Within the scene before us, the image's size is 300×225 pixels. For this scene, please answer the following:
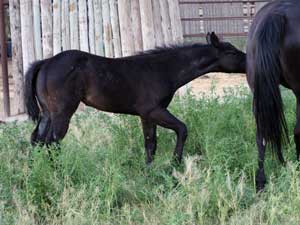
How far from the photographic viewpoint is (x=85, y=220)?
3771mm

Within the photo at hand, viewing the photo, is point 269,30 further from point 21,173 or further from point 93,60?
point 21,173

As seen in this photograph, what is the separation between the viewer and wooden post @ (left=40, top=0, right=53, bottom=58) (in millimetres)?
8625

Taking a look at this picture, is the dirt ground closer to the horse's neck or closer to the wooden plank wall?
the wooden plank wall

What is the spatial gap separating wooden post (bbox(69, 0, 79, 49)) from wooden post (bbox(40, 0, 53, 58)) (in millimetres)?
317

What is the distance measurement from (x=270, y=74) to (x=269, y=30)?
35 centimetres

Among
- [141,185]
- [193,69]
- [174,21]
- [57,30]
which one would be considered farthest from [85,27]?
[141,185]

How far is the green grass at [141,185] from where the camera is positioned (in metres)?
3.89

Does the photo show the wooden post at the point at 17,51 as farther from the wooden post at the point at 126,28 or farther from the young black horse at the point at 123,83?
the young black horse at the point at 123,83

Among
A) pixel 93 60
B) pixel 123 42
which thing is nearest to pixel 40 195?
pixel 93 60

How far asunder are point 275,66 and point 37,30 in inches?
205

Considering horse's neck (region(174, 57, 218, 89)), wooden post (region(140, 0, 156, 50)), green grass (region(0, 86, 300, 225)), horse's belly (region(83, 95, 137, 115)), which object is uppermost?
wooden post (region(140, 0, 156, 50))

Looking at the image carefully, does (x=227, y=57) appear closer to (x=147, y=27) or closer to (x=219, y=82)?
(x=147, y=27)

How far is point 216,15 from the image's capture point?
1279 cm

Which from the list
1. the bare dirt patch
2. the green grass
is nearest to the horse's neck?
the green grass
